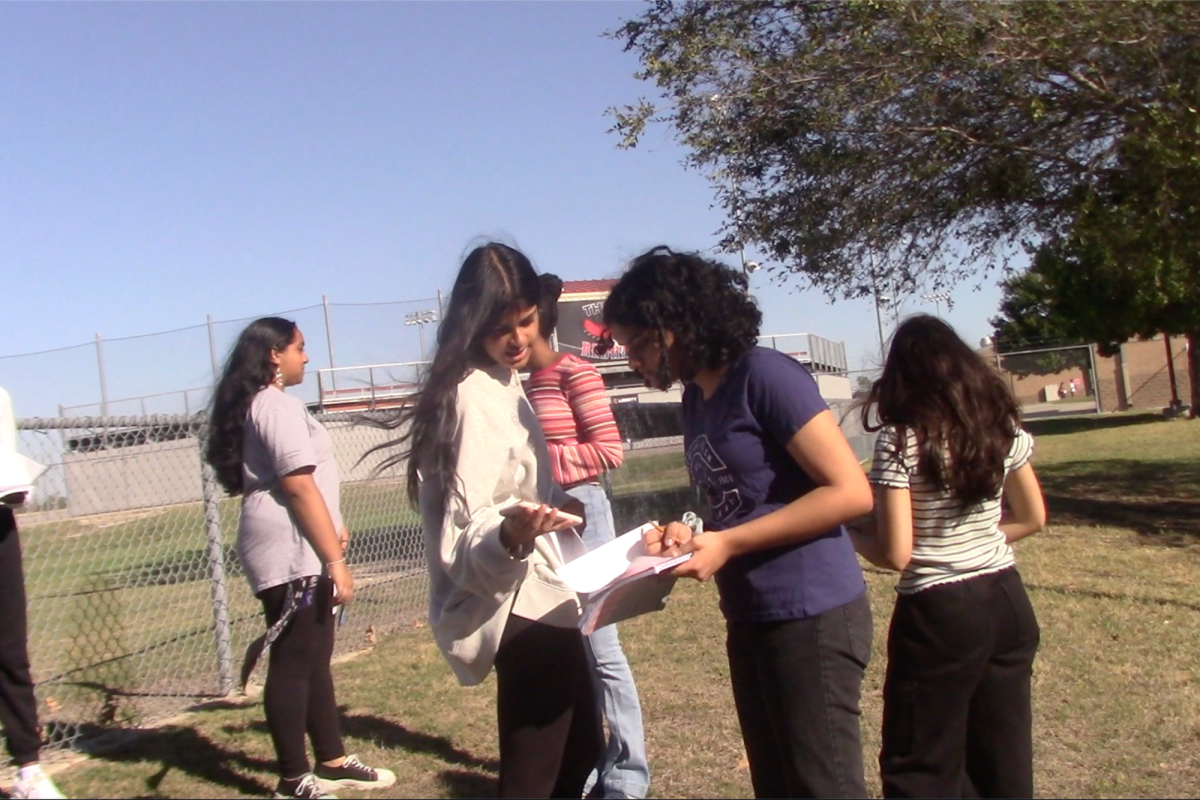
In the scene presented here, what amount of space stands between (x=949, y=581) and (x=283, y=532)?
87.2 inches

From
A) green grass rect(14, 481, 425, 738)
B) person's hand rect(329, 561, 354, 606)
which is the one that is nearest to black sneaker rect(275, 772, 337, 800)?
person's hand rect(329, 561, 354, 606)

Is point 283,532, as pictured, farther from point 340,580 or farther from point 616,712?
point 616,712

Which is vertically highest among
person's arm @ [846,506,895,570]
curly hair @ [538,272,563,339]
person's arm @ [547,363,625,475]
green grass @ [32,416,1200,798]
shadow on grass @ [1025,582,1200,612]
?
curly hair @ [538,272,563,339]

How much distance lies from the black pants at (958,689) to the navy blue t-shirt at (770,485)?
0.44 m

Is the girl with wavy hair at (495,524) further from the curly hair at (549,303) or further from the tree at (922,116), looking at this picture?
the tree at (922,116)

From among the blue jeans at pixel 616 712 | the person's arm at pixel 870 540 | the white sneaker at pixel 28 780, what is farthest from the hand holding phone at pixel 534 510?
the white sneaker at pixel 28 780

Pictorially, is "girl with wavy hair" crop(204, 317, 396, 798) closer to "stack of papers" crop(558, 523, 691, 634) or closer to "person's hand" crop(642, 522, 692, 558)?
"stack of papers" crop(558, 523, 691, 634)

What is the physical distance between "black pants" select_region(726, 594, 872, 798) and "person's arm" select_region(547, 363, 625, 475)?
1284 mm

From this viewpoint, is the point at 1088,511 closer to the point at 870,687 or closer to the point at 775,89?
the point at 775,89

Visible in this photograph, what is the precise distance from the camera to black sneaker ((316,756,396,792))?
4.16 meters

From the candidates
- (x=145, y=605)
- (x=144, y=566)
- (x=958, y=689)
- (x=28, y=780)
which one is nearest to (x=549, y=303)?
(x=958, y=689)

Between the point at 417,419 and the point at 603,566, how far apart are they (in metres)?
0.51

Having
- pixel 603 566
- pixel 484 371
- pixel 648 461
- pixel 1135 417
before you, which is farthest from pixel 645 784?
pixel 1135 417

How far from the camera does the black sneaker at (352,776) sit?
416 cm
